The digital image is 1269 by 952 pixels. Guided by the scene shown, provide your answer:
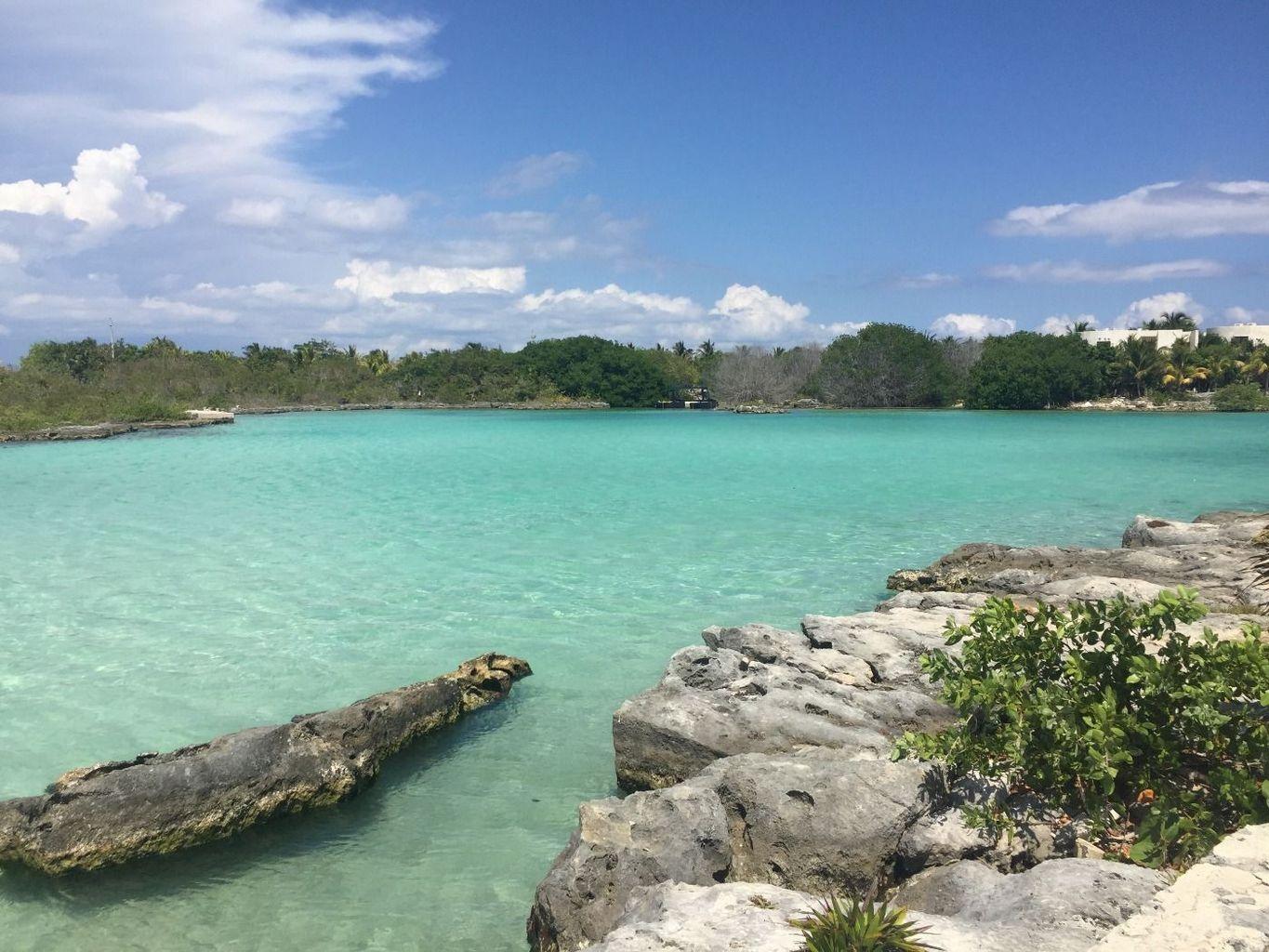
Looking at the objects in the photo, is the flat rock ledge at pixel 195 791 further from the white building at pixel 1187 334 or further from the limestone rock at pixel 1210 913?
the white building at pixel 1187 334

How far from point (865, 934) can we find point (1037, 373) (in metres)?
88.6

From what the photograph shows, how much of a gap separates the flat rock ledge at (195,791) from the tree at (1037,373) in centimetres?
8640

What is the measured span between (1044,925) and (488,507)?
1775cm

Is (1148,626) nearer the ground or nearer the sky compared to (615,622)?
nearer the sky

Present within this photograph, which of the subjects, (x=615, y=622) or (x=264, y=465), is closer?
(x=615, y=622)

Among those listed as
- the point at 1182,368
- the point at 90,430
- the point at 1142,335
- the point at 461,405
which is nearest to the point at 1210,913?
the point at 90,430

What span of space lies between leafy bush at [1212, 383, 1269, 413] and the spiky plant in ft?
297

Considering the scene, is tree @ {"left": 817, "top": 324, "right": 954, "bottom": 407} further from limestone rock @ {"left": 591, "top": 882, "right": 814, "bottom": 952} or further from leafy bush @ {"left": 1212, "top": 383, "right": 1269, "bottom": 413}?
limestone rock @ {"left": 591, "top": 882, "right": 814, "bottom": 952}

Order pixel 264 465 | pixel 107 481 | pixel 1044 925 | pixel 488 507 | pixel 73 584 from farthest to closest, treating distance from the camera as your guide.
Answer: pixel 264 465
pixel 107 481
pixel 488 507
pixel 73 584
pixel 1044 925

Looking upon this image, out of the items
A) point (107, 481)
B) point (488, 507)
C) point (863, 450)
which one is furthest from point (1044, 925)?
point (863, 450)

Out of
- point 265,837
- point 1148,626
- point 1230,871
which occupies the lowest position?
point 265,837

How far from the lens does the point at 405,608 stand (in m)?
11.1

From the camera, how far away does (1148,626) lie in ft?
13.4

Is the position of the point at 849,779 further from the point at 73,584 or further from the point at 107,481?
the point at 107,481
